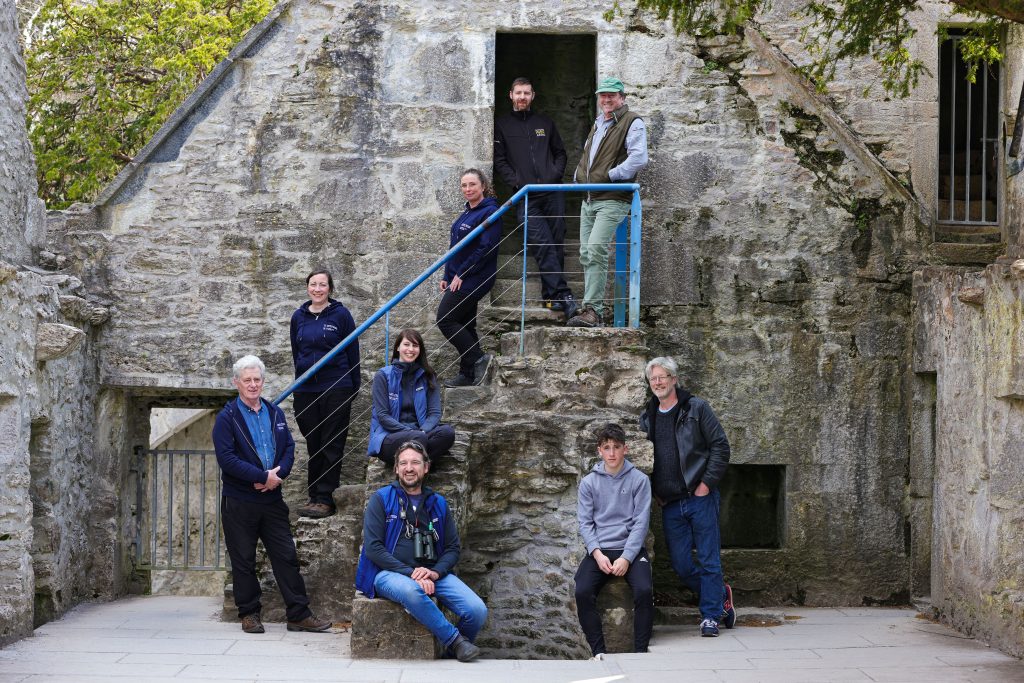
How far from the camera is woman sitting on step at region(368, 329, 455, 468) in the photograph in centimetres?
763

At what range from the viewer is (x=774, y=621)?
845 centimetres

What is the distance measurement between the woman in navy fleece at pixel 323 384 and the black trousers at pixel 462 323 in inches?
24.7

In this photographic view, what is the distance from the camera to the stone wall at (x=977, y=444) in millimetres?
7148

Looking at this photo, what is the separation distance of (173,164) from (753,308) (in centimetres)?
436

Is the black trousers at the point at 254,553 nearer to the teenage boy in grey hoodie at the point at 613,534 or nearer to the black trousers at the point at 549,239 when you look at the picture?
the teenage boy in grey hoodie at the point at 613,534

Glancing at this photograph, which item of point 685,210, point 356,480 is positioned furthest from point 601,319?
point 356,480

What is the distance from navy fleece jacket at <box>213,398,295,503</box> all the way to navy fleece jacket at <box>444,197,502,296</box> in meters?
1.62

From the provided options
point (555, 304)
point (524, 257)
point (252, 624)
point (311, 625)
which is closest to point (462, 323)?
point (555, 304)

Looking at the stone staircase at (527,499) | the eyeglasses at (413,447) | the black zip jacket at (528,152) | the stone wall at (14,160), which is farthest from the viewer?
the black zip jacket at (528,152)

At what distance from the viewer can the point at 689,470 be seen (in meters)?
7.95

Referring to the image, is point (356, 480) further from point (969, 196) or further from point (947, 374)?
point (969, 196)

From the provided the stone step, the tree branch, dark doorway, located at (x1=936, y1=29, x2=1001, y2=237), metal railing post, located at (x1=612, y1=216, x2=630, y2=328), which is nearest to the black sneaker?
metal railing post, located at (x1=612, y1=216, x2=630, y2=328)

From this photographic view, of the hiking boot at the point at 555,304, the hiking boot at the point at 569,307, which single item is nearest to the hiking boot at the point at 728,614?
the hiking boot at the point at 569,307

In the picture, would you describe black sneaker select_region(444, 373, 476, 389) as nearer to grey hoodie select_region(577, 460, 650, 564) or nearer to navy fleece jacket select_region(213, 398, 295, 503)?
navy fleece jacket select_region(213, 398, 295, 503)
